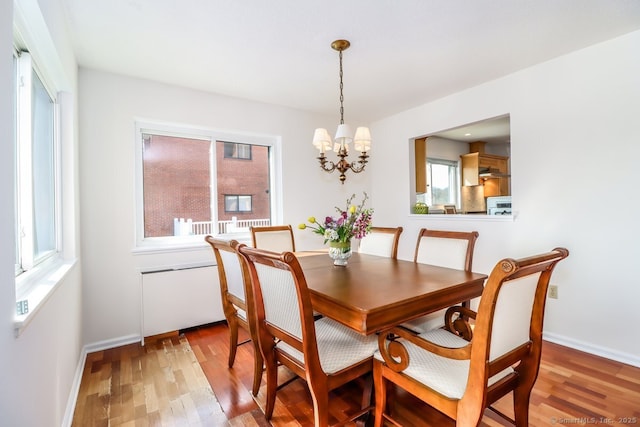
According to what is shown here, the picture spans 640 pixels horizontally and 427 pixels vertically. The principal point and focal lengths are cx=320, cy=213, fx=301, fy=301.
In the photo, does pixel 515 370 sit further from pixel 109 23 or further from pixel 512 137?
pixel 109 23

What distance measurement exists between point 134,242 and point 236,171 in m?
1.29

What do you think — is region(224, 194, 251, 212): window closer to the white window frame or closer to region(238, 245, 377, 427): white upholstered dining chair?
the white window frame

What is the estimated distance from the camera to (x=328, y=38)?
221 cm

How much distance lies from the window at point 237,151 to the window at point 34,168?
62.3 inches

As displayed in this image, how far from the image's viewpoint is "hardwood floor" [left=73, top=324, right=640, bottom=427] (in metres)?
1.70

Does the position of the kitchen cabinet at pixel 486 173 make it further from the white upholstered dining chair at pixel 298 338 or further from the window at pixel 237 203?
the white upholstered dining chair at pixel 298 338

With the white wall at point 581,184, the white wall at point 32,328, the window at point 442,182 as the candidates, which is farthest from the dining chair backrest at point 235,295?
the window at point 442,182

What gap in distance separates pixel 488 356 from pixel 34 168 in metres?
2.32

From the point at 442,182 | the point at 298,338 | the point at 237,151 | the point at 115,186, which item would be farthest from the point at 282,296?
the point at 442,182

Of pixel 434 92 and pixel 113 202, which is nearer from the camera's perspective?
pixel 113 202

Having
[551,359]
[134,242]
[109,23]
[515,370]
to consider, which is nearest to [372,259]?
[515,370]

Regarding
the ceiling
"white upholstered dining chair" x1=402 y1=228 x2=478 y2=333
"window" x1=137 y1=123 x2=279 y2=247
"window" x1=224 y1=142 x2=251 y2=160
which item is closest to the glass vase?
"white upholstered dining chair" x1=402 y1=228 x2=478 y2=333

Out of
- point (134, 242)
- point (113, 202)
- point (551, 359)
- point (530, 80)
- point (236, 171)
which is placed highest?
point (530, 80)

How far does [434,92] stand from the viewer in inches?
130
